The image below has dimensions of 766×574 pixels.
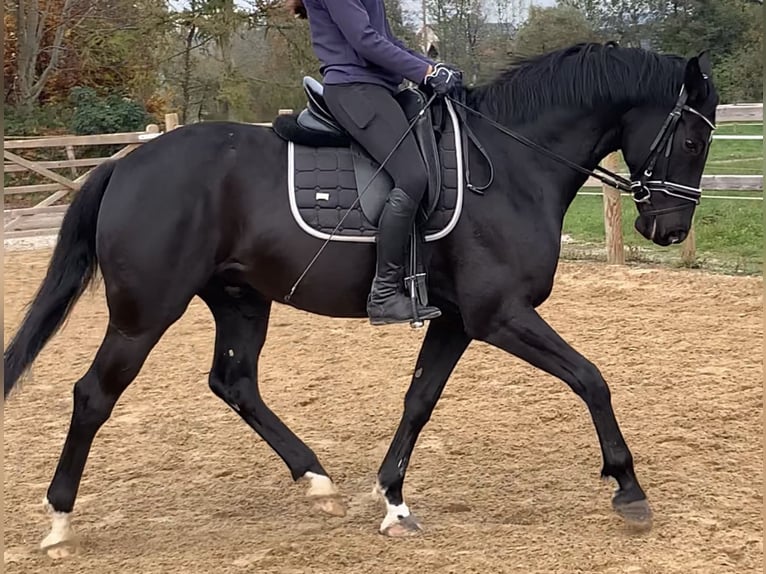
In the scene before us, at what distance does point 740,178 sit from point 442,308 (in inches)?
270

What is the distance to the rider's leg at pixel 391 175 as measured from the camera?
3629 mm

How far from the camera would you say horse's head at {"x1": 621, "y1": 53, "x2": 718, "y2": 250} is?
12.3ft

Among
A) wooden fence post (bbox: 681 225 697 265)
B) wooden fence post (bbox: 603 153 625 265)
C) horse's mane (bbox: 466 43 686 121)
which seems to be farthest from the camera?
wooden fence post (bbox: 603 153 625 265)

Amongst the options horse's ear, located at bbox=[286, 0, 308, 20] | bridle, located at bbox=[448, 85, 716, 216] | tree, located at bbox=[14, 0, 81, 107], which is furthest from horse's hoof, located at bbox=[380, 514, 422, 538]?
tree, located at bbox=[14, 0, 81, 107]

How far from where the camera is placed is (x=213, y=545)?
3.72 metres

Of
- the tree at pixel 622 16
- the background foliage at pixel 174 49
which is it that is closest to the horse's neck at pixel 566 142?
the tree at pixel 622 16

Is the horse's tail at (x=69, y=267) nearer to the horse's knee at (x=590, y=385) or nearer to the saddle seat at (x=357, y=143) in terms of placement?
the saddle seat at (x=357, y=143)

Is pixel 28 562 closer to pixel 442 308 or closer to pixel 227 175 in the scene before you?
pixel 227 175

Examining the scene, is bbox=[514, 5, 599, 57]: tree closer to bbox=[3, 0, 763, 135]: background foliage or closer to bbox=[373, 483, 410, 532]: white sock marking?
bbox=[3, 0, 763, 135]: background foliage

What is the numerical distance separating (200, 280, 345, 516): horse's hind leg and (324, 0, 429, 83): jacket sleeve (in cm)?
130

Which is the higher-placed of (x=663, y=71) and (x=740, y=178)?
(x=663, y=71)

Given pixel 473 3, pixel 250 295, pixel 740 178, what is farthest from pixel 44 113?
pixel 250 295

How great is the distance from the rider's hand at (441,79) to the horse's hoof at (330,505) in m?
1.96

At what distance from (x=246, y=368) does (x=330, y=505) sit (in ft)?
2.75
